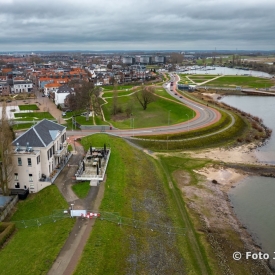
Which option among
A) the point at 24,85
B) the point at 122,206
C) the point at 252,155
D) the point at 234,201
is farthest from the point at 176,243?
the point at 24,85

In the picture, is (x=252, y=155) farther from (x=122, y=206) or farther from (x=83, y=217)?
(x=83, y=217)

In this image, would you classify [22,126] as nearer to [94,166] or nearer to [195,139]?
[94,166]

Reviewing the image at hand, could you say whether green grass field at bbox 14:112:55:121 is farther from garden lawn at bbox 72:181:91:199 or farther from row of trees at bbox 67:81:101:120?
garden lawn at bbox 72:181:91:199

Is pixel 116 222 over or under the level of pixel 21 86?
under

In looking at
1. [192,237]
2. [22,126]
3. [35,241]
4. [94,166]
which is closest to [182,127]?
[94,166]

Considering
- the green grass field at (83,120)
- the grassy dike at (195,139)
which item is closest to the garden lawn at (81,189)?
the grassy dike at (195,139)

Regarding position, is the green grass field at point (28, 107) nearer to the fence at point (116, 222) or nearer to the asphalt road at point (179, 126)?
the asphalt road at point (179, 126)
